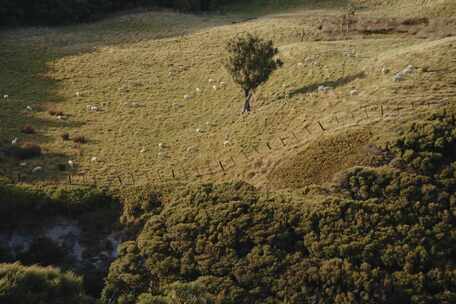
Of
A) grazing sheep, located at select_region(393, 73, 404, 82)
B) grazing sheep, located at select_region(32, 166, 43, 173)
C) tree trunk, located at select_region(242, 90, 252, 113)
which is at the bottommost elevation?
grazing sheep, located at select_region(32, 166, 43, 173)

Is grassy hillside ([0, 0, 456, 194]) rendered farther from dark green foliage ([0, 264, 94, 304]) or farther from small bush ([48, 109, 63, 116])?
dark green foliage ([0, 264, 94, 304])

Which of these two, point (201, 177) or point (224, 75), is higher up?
point (224, 75)

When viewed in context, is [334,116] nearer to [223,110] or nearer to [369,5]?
[223,110]

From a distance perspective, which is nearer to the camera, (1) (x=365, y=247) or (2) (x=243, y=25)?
(1) (x=365, y=247)

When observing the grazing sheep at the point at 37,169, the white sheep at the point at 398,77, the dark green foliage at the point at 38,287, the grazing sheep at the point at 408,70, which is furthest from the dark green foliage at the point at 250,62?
the dark green foliage at the point at 38,287

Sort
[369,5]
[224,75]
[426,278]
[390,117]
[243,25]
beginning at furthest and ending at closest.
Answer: [369,5]
[243,25]
[224,75]
[390,117]
[426,278]

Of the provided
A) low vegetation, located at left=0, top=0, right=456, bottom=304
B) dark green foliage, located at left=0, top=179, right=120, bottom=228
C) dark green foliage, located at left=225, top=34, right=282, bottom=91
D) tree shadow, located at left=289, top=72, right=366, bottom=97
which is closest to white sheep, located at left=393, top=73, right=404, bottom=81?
low vegetation, located at left=0, top=0, right=456, bottom=304

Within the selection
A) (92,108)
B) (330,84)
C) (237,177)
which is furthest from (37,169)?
(330,84)

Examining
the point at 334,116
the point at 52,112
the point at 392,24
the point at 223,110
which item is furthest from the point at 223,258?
the point at 392,24
